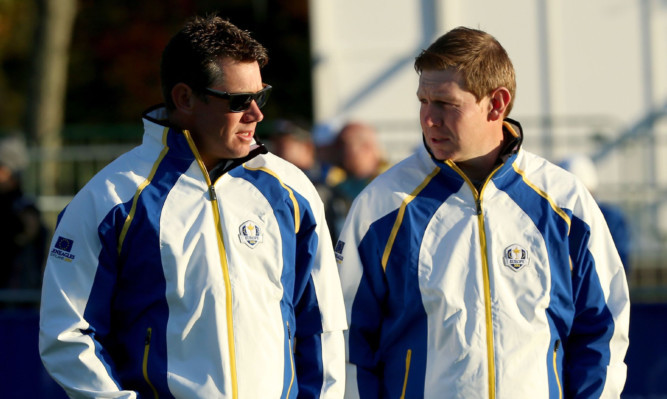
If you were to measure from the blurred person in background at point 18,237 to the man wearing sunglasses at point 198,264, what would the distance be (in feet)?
15.2

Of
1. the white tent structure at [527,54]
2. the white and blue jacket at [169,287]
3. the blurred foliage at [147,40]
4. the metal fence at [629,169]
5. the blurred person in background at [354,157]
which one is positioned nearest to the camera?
the white and blue jacket at [169,287]

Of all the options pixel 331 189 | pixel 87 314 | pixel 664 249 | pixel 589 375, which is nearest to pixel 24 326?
pixel 331 189

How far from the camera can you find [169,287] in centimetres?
346

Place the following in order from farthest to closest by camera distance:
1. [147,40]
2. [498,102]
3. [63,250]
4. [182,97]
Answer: [147,40], [498,102], [182,97], [63,250]

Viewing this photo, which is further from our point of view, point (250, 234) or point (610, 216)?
point (610, 216)

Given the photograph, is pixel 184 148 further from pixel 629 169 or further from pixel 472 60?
pixel 629 169

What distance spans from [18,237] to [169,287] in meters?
4.91

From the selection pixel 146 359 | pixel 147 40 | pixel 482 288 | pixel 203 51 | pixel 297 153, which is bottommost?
pixel 146 359

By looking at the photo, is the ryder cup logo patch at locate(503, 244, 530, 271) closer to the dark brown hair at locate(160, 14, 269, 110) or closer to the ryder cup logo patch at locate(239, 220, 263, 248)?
the ryder cup logo patch at locate(239, 220, 263, 248)

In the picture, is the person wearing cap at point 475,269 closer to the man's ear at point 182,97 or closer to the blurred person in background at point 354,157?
the man's ear at point 182,97

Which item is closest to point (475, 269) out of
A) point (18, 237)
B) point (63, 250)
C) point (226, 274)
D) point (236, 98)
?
point (226, 274)

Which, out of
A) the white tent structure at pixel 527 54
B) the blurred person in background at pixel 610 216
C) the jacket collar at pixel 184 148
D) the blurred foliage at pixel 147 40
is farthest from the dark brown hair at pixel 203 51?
the blurred foliage at pixel 147 40

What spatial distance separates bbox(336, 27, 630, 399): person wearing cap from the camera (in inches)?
145

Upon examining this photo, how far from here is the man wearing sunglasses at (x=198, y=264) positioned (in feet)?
11.3
